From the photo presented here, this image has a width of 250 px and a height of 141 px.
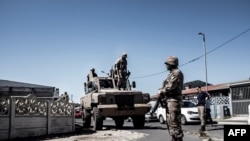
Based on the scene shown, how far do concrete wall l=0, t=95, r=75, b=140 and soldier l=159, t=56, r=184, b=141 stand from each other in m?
5.94

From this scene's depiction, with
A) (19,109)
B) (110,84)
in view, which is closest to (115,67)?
(110,84)

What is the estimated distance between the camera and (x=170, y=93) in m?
6.49

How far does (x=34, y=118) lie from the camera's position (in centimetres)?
1156

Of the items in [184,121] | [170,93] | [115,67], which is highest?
[115,67]

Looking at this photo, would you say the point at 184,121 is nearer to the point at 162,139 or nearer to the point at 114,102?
the point at 114,102

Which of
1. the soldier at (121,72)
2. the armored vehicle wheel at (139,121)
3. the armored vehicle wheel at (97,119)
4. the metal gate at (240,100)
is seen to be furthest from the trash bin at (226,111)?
the armored vehicle wheel at (97,119)

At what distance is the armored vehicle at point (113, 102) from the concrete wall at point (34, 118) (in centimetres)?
129

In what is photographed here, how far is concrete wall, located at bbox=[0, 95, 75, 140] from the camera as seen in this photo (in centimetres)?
1047

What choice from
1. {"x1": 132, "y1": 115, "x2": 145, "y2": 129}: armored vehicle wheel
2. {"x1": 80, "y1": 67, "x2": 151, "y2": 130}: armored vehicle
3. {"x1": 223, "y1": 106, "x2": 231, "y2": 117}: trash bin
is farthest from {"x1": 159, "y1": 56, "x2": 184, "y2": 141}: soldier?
{"x1": 223, "y1": 106, "x2": 231, "y2": 117}: trash bin

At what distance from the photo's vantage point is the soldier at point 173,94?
6.32 meters

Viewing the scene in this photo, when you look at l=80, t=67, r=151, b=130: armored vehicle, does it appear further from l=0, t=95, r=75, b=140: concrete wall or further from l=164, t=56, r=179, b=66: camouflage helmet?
l=164, t=56, r=179, b=66: camouflage helmet

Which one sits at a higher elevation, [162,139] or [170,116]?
[170,116]

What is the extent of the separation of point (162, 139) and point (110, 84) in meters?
6.67

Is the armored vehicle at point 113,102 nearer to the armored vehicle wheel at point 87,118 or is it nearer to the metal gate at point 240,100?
the armored vehicle wheel at point 87,118
